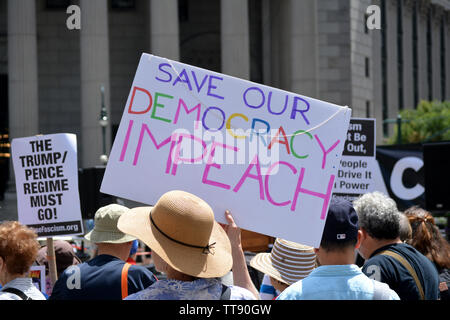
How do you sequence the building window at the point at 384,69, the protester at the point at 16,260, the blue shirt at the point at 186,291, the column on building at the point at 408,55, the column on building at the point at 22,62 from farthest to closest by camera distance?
1. the column on building at the point at 408,55
2. the building window at the point at 384,69
3. the column on building at the point at 22,62
4. the protester at the point at 16,260
5. the blue shirt at the point at 186,291

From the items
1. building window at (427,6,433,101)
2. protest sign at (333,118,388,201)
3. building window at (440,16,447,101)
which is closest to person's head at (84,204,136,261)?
protest sign at (333,118,388,201)

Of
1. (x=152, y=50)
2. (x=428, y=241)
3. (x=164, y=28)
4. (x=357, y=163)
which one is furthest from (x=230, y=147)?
(x=152, y=50)

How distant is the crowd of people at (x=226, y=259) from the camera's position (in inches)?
144

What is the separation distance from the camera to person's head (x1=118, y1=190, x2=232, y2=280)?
362 cm

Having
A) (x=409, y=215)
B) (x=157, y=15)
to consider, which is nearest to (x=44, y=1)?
(x=157, y=15)

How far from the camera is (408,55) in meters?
72.9

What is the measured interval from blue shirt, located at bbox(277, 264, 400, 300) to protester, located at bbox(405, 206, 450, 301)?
7.80 ft

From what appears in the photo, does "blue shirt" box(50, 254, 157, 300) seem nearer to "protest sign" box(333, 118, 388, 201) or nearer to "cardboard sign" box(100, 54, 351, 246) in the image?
"cardboard sign" box(100, 54, 351, 246)

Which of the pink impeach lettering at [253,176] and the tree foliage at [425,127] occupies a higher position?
the tree foliage at [425,127]

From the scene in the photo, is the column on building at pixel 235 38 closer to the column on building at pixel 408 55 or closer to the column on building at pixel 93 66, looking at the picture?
the column on building at pixel 93 66

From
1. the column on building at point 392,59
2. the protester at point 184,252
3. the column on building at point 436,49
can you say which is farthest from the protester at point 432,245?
the column on building at point 436,49

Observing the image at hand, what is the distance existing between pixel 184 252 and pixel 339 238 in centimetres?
87

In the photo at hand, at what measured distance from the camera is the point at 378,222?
5195 millimetres

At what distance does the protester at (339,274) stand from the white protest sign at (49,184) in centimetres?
366
